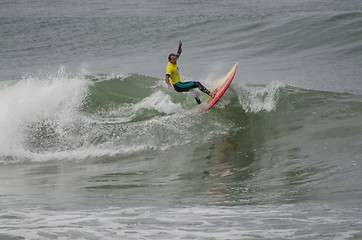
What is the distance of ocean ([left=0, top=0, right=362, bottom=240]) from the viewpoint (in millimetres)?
4566

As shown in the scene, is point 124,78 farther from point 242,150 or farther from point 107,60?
point 107,60

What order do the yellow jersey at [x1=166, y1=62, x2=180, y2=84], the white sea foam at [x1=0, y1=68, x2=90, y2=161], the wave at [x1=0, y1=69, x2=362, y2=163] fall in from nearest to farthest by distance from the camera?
the wave at [x1=0, y1=69, x2=362, y2=163]
the yellow jersey at [x1=166, y1=62, x2=180, y2=84]
the white sea foam at [x1=0, y1=68, x2=90, y2=161]

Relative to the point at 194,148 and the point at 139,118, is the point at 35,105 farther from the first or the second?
the point at 194,148

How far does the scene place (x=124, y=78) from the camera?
14.6m

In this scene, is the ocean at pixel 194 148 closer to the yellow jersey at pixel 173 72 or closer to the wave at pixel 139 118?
the wave at pixel 139 118

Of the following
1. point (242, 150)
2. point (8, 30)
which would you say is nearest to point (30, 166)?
point (242, 150)

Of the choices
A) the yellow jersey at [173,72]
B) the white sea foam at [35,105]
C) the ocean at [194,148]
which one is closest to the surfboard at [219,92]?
the ocean at [194,148]

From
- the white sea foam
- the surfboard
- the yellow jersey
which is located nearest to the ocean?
the white sea foam

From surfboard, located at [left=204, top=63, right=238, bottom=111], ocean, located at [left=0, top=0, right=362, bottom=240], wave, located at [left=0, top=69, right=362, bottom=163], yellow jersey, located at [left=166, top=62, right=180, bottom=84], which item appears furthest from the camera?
surfboard, located at [left=204, top=63, right=238, bottom=111]

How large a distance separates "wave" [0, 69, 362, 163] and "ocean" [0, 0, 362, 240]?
4cm

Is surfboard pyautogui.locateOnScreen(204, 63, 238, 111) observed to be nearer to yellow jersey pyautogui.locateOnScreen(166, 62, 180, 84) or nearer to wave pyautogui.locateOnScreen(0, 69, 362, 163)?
wave pyautogui.locateOnScreen(0, 69, 362, 163)

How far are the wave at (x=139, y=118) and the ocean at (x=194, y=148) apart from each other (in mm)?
→ 43

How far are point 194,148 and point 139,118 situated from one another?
266cm

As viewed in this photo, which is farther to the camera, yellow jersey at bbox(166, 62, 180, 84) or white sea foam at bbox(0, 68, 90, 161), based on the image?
white sea foam at bbox(0, 68, 90, 161)
